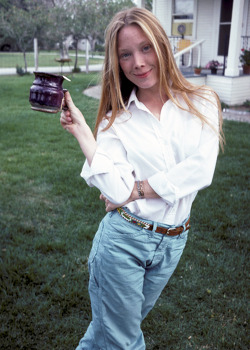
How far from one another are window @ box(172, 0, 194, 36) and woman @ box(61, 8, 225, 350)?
12615 mm

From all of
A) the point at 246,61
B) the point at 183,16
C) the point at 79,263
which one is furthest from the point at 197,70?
the point at 79,263

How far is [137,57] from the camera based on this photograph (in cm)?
168

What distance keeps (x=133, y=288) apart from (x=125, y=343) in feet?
1.01

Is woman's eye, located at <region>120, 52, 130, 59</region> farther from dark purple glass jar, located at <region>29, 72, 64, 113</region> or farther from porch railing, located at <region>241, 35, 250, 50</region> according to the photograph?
porch railing, located at <region>241, 35, 250, 50</region>

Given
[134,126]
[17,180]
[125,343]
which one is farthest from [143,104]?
[17,180]

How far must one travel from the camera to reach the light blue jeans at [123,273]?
175cm

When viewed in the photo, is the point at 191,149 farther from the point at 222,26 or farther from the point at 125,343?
the point at 222,26

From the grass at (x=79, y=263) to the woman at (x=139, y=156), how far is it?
0.50 metres

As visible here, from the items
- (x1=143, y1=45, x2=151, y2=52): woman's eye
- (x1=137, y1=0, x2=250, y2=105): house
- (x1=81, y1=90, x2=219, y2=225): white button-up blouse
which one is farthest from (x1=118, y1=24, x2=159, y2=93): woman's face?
(x1=137, y1=0, x2=250, y2=105): house

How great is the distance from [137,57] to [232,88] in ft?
30.1

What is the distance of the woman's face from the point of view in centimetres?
166

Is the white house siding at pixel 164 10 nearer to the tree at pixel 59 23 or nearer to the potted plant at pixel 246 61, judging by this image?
the potted plant at pixel 246 61

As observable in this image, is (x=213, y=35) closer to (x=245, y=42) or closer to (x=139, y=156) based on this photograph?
(x=245, y=42)

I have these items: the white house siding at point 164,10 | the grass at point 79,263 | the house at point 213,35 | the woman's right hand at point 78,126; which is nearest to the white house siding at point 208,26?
the house at point 213,35
